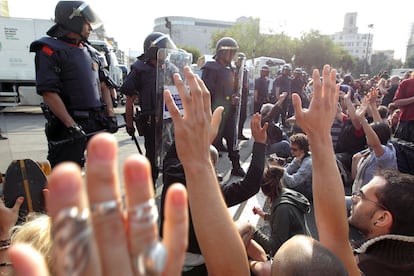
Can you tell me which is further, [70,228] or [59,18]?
[59,18]

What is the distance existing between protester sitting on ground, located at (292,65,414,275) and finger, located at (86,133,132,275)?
3.43 ft

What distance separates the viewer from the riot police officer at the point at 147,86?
3.66m

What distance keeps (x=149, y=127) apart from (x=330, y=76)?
273 centimetres

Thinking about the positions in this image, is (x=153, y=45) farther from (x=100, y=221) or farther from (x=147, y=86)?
(x=100, y=221)

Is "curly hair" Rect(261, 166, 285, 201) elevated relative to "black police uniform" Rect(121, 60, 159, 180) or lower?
lower

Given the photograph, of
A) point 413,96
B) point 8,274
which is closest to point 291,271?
point 8,274

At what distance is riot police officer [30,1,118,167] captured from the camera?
249 cm

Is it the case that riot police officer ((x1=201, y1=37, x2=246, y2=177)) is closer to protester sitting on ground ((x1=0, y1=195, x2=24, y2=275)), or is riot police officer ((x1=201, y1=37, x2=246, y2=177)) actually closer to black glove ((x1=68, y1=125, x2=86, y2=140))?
black glove ((x1=68, y1=125, x2=86, y2=140))

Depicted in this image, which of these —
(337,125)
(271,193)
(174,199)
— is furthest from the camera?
(337,125)

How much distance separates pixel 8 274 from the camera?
1.39 meters

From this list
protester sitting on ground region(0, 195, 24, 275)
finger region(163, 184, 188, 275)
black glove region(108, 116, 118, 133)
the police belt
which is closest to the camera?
finger region(163, 184, 188, 275)

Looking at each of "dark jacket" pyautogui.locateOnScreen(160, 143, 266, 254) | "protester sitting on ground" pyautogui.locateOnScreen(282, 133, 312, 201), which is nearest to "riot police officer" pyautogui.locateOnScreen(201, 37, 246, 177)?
"protester sitting on ground" pyautogui.locateOnScreen(282, 133, 312, 201)

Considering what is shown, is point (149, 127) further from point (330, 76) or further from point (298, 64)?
point (298, 64)

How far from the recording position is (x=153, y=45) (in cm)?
355
